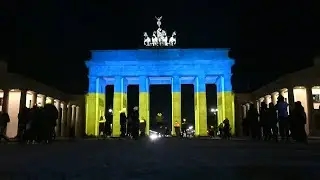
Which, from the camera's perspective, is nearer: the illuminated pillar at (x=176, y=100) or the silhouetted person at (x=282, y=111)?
the silhouetted person at (x=282, y=111)

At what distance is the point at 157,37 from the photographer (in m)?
59.0

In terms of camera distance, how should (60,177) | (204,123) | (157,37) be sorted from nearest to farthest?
(60,177)
(204,123)
(157,37)

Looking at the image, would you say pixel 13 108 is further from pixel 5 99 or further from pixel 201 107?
pixel 201 107

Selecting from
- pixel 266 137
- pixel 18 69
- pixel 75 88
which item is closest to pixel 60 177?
pixel 266 137

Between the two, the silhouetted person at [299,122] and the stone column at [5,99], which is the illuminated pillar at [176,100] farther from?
the silhouetted person at [299,122]

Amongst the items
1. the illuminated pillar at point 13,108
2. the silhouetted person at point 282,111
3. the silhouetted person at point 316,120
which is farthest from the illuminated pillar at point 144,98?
the silhouetted person at point 282,111

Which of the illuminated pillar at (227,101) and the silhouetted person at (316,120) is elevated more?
the illuminated pillar at (227,101)

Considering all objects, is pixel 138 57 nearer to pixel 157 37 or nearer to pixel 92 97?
pixel 157 37

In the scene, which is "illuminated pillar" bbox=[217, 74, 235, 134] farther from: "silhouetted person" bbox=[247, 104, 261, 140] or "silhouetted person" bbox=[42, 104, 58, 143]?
"silhouetted person" bbox=[42, 104, 58, 143]

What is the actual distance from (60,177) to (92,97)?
176 feet

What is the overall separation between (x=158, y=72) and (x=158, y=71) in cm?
15

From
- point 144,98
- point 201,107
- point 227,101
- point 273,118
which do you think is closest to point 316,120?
point 273,118

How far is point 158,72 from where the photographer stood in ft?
184

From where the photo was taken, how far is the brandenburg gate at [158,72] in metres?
55.8
